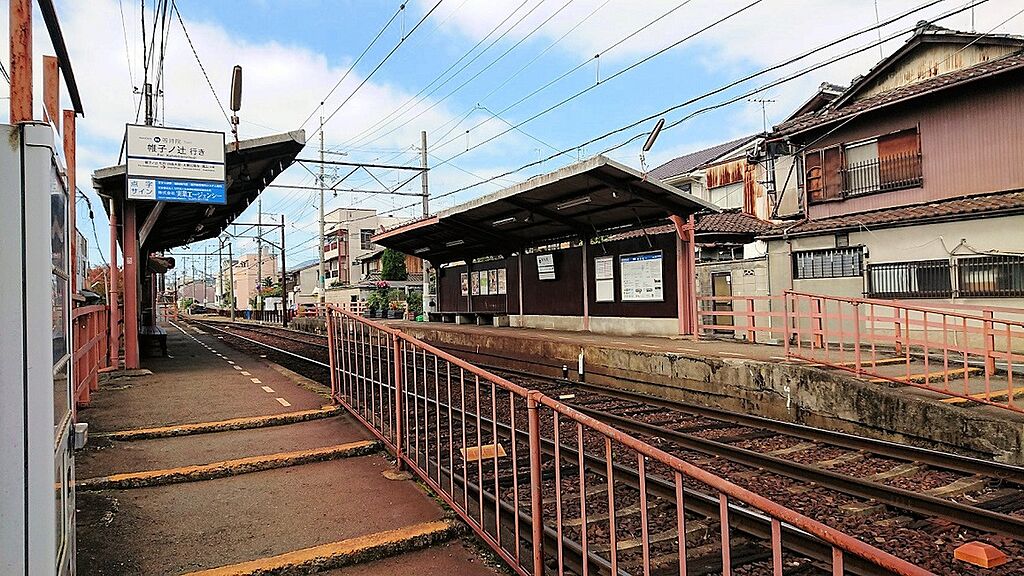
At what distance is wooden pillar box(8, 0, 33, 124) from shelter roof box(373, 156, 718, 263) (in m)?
10.7

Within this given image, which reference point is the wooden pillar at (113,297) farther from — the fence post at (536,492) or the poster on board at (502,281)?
the fence post at (536,492)

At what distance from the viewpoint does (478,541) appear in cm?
424

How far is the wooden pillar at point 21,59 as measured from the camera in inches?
96.0

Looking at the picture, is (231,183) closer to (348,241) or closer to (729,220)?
(729,220)

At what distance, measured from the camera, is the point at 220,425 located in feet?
22.3

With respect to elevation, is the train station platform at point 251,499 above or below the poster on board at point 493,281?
below

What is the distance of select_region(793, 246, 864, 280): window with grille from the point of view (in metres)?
15.5

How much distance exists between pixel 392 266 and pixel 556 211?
33.3m

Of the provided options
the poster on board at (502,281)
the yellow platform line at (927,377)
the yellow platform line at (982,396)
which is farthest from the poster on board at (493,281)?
the yellow platform line at (982,396)

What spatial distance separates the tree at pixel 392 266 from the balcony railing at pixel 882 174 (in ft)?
116

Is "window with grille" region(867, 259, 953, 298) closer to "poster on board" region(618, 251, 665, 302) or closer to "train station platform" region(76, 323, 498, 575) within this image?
"poster on board" region(618, 251, 665, 302)

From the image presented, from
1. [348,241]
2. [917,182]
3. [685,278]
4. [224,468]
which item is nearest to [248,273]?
[348,241]

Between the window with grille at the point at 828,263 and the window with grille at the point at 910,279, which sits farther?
the window with grille at the point at 828,263

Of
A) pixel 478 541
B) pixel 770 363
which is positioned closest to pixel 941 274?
pixel 770 363
